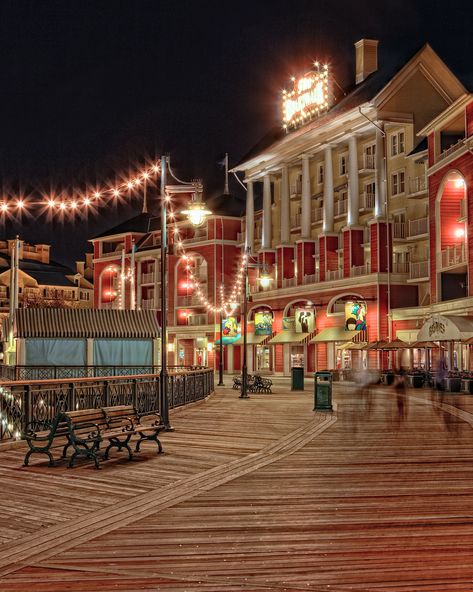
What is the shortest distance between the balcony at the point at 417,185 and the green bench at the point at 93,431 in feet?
123

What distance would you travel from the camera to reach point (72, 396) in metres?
16.9

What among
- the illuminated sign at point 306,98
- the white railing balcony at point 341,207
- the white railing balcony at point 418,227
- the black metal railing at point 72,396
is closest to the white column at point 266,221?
the illuminated sign at point 306,98

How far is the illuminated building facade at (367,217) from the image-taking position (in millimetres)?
43438

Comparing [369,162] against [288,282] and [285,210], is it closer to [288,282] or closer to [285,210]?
[285,210]

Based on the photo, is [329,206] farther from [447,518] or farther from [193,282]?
[447,518]

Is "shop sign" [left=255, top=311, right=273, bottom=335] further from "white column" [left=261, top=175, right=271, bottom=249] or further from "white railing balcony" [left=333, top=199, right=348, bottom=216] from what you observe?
"white railing balcony" [left=333, top=199, right=348, bottom=216]

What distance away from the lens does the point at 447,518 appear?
8883 mm

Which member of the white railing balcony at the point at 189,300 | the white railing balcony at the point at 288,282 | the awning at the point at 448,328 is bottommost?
the awning at the point at 448,328

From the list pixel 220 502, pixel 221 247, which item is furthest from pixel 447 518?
pixel 221 247

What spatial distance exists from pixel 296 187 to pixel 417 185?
15.5 meters

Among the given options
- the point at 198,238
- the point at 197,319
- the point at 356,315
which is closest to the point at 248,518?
the point at 356,315

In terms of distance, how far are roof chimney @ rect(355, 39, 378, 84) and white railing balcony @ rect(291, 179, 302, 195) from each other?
358 inches

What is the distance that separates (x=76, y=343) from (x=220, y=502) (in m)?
27.4

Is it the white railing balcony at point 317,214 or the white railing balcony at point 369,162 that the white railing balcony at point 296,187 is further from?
the white railing balcony at point 369,162
